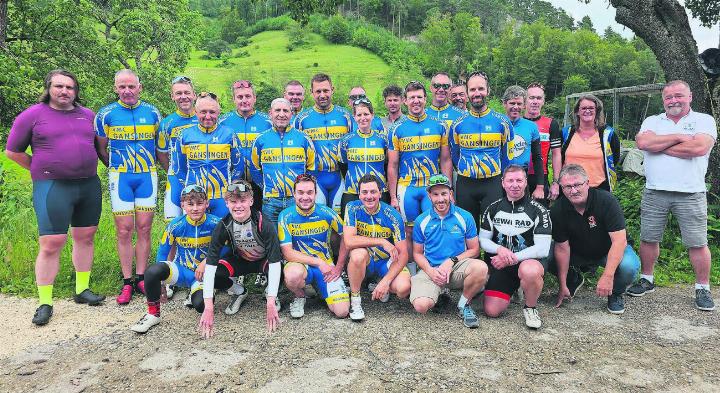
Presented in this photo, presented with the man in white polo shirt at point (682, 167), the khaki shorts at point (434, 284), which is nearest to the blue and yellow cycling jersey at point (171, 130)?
the khaki shorts at point (434, 284)

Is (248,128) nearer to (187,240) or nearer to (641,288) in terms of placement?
(187,240)

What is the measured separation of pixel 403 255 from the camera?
16.8 feet

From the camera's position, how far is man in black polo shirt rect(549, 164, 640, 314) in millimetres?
4859

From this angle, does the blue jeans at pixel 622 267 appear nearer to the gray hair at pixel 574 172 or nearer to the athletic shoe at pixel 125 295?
the gray hair at pixel 574 172

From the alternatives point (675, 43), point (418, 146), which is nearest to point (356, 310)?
point (418, 146)

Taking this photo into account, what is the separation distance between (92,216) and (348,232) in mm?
2856

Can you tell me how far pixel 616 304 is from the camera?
4.95 m

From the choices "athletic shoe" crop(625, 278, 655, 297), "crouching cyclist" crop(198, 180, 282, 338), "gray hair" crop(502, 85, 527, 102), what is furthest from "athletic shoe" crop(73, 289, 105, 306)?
"athletic shoe" crop(625, 278, 655, 297)

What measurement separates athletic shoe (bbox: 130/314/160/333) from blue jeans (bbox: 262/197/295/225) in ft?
5.24

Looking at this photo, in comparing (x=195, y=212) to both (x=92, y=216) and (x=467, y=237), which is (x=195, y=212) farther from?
(x=467, y=237)

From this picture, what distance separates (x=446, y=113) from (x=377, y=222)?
1.98 metres

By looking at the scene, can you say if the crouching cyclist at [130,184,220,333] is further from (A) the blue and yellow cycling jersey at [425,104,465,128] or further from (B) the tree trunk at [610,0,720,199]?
(B) the tree trunk at [610,0,720,199]

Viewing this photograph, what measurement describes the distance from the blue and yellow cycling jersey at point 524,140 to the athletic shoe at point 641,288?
1.83 metres

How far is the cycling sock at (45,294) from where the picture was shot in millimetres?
5004
